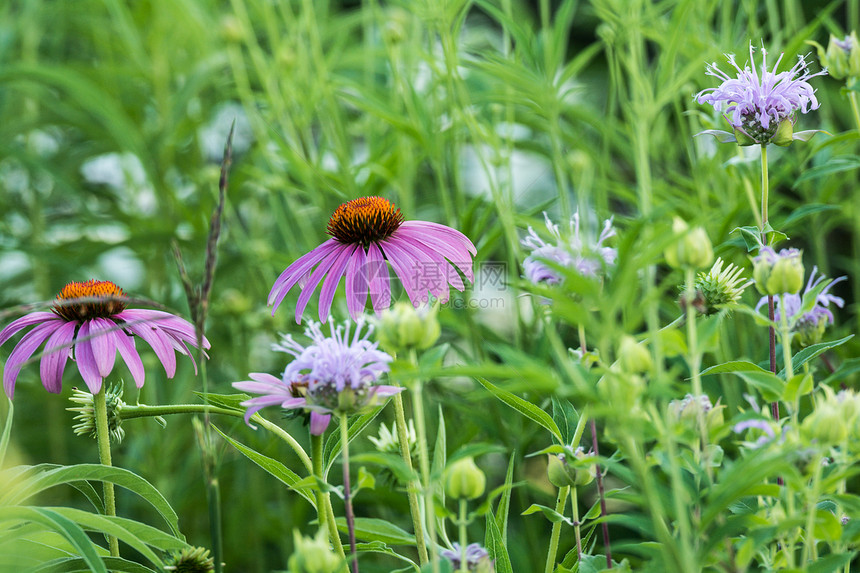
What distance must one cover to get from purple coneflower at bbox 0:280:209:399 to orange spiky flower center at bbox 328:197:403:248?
0.36 feet

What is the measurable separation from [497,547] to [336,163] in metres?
0.78

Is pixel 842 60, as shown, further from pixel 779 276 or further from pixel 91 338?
pixel 91 338

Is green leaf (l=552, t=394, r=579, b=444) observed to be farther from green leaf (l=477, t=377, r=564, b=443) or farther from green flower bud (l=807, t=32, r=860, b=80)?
green flower bud (l=807, t=32, r=860, b=80)

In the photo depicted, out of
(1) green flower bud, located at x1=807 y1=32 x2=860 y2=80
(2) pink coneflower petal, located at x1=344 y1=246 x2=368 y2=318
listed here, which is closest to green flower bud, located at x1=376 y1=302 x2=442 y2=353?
(2) pink coneflower petal, located at x1=344 y1=246 x2=368 y2=318

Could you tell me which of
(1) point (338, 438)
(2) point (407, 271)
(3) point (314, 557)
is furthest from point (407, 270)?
(3) point (314, 557)

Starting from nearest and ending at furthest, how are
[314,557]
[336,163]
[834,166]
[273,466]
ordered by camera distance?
1. [314,557]
2. [273,466]
3. [834,166]
4. [336,163]

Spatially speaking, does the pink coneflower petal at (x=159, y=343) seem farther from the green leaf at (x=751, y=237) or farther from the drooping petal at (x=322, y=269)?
the green leaf at (x=751, y=237)

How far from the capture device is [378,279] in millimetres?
469

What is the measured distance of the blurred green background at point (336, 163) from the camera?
0.72m

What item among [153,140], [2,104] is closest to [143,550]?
[153,140]

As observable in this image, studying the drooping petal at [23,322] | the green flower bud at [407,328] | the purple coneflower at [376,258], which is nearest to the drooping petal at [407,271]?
the purple coneflower at [376,258]

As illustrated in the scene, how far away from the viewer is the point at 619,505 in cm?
113

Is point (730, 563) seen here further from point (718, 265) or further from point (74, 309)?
point (74, 309)

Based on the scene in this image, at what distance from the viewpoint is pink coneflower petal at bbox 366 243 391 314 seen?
454 mm
